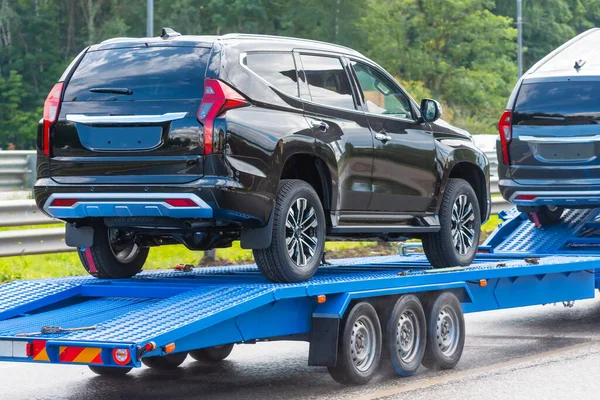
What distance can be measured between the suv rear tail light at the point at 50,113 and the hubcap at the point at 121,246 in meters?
1.06

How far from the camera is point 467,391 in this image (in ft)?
27.2

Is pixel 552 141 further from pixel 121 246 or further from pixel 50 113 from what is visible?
pixel 50 113

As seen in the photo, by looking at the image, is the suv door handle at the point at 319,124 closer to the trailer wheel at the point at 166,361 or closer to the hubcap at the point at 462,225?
the trailer wheel at the point at 166,361

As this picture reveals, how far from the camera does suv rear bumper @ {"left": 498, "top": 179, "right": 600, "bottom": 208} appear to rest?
12344 mm

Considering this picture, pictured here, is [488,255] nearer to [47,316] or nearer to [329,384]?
[329,384]

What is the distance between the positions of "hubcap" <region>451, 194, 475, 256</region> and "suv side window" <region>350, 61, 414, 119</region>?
978mm

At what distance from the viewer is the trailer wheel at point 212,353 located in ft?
31.2

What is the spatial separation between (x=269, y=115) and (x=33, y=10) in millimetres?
60790

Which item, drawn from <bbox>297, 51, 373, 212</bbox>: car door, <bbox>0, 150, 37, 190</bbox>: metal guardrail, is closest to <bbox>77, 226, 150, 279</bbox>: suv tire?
<bbox>297, 51, 373, 212</bbox>: car door

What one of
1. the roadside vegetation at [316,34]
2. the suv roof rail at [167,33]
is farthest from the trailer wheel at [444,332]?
the roadside vegetation at [316,34]

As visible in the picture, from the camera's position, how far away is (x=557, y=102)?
12.5 metres

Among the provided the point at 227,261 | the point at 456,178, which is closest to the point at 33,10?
the point at 227,261

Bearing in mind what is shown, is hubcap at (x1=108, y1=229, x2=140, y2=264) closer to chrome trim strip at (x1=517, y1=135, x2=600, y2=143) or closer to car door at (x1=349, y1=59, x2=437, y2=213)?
car door at (x1=349, y1=59, x2=437, y2=213)

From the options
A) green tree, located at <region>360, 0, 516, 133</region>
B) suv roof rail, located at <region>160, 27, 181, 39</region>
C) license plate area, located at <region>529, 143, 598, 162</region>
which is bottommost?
green tree, located at <region>360, 0, 516, 133</region>
